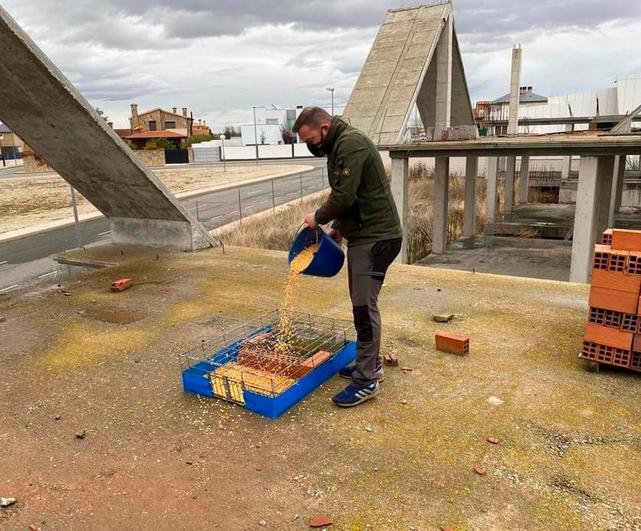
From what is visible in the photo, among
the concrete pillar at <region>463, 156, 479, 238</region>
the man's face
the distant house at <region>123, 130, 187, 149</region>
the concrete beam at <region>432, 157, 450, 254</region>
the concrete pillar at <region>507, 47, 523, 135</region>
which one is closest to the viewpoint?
the man's face

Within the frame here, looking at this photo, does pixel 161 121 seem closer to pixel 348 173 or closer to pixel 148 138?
pixel 148 138

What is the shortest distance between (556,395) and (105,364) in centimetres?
368

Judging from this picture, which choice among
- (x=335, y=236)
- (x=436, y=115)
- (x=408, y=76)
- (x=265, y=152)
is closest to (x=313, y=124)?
(x=335, y=236)

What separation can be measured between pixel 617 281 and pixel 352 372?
2.10 meters

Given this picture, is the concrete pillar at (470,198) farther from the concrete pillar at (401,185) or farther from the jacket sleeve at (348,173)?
the jacket sleeve at (348,173)

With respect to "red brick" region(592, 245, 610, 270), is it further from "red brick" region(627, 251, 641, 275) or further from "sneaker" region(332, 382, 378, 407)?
"sneaker" region(332, 382, 378, 407)

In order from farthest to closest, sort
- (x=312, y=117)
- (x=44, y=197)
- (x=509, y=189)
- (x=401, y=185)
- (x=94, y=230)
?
(x=44, y=197) < (x=509, y=189) < (x=94, y=230) < (x=401, y=185) < (x=312, y=117)

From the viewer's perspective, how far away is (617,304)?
391cm

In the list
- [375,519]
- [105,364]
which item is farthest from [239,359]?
[375,519]

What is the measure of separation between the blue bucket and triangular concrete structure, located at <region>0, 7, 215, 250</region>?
4099 mm

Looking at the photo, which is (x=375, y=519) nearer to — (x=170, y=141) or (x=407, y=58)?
(x=407, y=58)

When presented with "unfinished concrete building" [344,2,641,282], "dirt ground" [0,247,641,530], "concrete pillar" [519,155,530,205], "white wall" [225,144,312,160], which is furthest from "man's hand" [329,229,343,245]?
"white wall" [225,144,312,160]

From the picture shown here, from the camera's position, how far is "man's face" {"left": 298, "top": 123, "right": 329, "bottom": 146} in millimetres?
3496

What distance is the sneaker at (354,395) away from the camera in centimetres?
369
